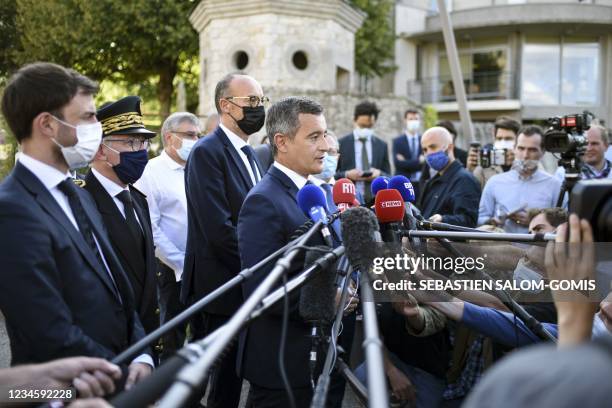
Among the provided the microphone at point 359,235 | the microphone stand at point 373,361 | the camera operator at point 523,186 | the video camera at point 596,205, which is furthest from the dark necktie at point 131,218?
the camera operator at point 523,186

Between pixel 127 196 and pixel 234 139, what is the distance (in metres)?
1.01

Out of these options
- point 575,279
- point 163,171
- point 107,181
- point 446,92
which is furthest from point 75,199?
point 446,92

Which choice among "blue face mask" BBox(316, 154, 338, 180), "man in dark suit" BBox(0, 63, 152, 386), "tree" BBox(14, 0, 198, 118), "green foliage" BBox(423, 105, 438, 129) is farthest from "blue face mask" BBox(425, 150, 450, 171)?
"green foliage" BBox(423, 105, 438, 129)

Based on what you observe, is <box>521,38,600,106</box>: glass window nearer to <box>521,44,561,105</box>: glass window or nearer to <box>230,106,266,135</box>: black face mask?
<box>521,44,561,105</box>: glass window

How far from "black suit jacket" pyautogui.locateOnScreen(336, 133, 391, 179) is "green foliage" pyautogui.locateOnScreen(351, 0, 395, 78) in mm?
19754

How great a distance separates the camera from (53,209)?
272 cm

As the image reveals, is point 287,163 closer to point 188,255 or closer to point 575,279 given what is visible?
point 188,255

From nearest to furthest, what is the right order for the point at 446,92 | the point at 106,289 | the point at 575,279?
the point at 575,279 < the point at 106,289 < the point at 446,92

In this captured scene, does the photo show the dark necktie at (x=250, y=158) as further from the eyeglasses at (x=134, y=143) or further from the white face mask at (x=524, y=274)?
the white face mask at (x=524, y=274)

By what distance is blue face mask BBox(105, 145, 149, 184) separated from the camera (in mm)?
4051

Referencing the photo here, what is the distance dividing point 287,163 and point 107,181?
1.08 meters

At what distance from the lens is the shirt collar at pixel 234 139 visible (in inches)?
186

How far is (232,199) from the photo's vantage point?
449 centimetres

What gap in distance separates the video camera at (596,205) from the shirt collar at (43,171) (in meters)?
2.00
